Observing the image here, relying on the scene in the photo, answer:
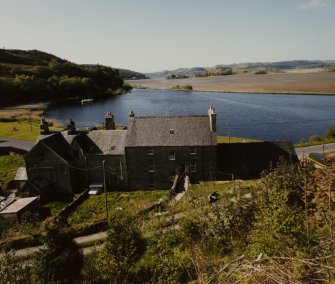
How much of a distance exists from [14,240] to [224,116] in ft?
261

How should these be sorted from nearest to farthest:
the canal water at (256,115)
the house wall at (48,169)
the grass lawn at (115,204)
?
the grass lawn at (115,204) < the house wall at (48,169) < the canal water at (256,115)

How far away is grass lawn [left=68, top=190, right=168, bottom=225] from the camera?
113 ft

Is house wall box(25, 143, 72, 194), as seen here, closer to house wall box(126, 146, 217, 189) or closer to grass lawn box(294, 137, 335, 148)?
house wall box(126, 146, 217, 189)

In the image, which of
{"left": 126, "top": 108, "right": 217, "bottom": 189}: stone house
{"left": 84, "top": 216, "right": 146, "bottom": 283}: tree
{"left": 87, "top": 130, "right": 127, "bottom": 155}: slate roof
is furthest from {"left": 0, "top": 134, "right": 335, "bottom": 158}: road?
{"left": 84, "top": 216, "right": 146, "bottom": 283}: tree

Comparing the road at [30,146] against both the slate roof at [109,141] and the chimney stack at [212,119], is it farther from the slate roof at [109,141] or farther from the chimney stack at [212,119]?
the slate roof at [109,141]

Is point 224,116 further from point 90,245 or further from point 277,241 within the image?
point 277,241

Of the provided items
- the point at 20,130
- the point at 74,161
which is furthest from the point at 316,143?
the point at 20,130

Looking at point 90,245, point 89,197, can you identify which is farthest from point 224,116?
point 90,245

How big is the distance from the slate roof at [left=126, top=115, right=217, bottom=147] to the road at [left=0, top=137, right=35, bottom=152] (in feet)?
95.7

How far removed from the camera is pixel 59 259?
17.2 metres

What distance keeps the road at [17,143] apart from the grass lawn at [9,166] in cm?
405

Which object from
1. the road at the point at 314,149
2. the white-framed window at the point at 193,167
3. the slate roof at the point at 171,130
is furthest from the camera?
the road at the point at 314,149

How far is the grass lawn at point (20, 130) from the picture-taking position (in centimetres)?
7369

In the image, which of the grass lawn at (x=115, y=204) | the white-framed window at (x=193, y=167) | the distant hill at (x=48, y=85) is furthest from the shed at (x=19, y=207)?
the distant hill at (x=48, y=85)
